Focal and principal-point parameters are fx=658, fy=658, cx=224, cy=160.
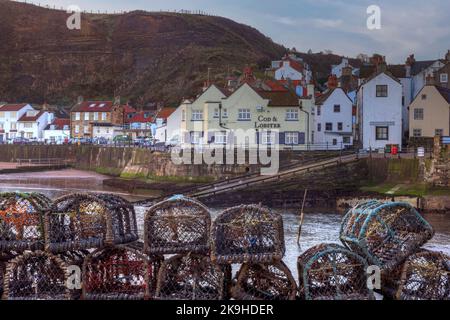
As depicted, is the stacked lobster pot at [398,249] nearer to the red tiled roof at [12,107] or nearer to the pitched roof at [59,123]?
the pitched roof at [59,123]

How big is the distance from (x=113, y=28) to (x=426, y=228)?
18105 cm

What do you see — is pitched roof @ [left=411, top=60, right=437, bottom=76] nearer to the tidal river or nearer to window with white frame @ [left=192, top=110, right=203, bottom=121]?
window with white frame @ [left=192, top=110, right=203, bottom=121]

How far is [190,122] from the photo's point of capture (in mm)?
56594

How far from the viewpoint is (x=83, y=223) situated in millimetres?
14625

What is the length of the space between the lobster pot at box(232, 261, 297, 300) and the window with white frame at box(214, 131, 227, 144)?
40.5m

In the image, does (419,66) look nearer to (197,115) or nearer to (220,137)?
(220,137)

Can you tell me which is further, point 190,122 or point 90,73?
point 90,73

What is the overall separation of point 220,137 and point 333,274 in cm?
4154

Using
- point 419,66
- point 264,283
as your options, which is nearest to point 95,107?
point 419,66

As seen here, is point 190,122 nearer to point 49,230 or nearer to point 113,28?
point 49,230

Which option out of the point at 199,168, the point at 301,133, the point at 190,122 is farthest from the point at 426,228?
the point at 190,122
